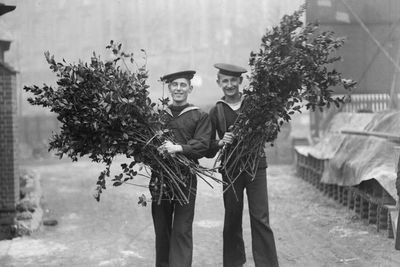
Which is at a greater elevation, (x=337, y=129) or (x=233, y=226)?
(x=337, y=129)

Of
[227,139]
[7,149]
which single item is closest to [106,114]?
[227,139]

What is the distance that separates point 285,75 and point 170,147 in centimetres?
115

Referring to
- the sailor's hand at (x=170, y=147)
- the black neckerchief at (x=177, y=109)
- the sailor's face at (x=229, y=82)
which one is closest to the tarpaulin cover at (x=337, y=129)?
the sailor's face at (x=229, y=82)

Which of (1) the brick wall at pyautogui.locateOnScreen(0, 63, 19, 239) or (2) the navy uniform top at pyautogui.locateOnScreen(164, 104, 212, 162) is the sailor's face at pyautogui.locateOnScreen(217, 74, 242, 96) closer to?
(2) the navy uniform top at pyautogui.locateOnScreen(164, 104, 212, 162)

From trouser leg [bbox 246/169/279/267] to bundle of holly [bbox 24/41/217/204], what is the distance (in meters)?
0.81

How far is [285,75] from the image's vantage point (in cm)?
444

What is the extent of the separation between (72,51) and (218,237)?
87.7ft

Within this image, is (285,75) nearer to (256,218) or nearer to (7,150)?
(256,218)

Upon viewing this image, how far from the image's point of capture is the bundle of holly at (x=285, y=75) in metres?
4.44

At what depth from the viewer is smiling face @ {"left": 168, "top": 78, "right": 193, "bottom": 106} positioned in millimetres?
4656

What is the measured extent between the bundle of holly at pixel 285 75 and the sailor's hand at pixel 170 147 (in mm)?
568

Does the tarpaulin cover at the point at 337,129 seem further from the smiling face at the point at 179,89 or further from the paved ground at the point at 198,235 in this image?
the smiling face at the point at 179,89

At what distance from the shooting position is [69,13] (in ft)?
103

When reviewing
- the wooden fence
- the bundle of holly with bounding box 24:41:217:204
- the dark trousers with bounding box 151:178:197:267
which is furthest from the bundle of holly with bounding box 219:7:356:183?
the wooden fence
